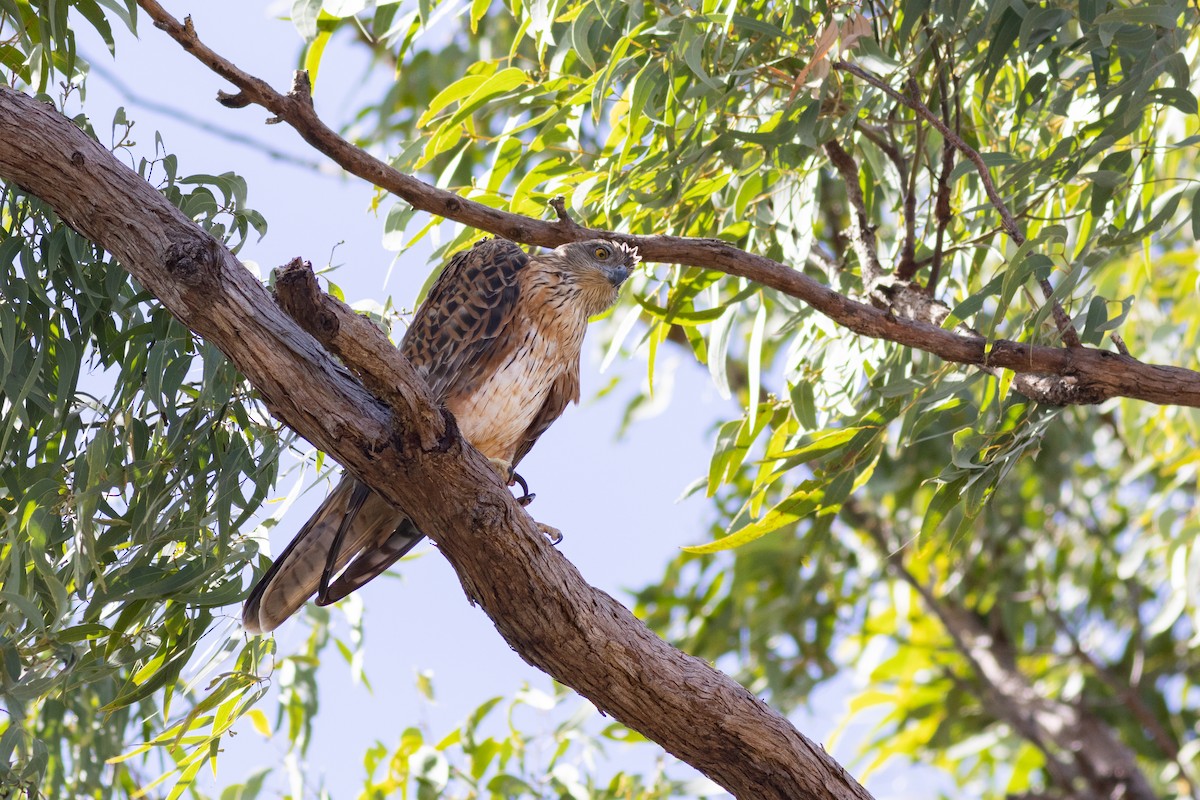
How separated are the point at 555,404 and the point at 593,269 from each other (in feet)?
1.27

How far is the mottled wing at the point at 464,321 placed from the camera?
10.6 feet

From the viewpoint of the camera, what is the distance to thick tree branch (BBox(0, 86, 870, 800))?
6.51 feet

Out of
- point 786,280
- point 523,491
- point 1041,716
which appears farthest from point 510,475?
point 1041,716

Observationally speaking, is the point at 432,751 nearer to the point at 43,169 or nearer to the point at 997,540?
the point at 43,169

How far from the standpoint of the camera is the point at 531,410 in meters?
3.30

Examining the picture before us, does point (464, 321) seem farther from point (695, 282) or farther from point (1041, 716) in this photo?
point (1041, 716)

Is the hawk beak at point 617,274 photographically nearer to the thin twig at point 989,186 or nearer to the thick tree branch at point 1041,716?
the thin twig at point 989,186

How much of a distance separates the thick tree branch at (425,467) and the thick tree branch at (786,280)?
351mm

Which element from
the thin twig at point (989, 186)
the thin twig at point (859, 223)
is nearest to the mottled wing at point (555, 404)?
the thin twig at point (859, 223)

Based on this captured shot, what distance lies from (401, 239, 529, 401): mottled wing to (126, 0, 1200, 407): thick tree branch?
817mm

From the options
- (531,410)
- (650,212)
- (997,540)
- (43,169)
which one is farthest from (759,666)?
(43,169)

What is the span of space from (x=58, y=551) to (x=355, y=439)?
2.73 ft

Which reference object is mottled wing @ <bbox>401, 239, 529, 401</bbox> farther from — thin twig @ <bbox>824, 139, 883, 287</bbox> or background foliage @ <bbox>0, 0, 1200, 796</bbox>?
thin twig @ <bbox>824, 139, 883, 287</bbox>

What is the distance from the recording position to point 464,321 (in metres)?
3.30
